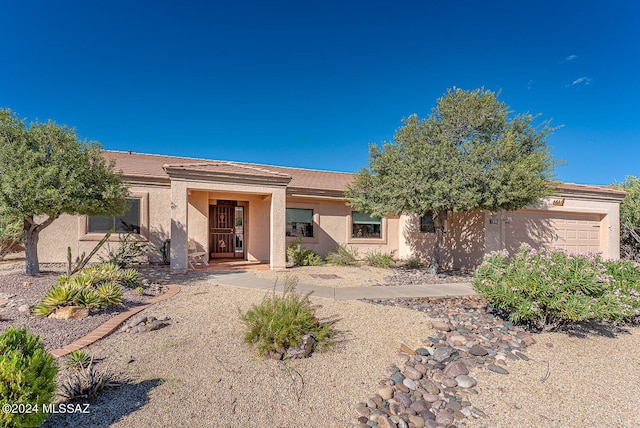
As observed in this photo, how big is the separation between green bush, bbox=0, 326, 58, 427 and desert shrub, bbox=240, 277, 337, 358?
216 centimetres

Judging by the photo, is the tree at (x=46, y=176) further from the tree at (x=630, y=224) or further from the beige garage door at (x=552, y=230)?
the tree at (x=630, y=224)

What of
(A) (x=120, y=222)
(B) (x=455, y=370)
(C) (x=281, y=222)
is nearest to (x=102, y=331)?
(B) (x=455, y=370)

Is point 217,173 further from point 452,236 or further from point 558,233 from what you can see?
point 558,233

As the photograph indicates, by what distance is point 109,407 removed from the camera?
114 inches

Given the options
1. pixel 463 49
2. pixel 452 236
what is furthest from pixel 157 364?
pixel 463 49

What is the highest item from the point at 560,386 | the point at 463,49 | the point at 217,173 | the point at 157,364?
the point at 463,49

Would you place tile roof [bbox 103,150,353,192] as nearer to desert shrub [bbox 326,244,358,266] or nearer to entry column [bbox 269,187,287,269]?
entry column [bbox 269,187,287,269]

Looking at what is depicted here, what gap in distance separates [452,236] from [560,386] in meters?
10.3

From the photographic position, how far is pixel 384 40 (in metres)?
13.0

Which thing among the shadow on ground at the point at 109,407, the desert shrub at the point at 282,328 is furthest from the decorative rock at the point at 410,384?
the shadow on ground at the point at 109,407

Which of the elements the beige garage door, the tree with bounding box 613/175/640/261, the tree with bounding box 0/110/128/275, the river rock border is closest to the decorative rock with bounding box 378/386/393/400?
the river rock border

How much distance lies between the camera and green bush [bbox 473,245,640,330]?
4648mm

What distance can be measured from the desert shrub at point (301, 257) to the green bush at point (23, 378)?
969cm

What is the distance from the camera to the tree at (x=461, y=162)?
9.26m
